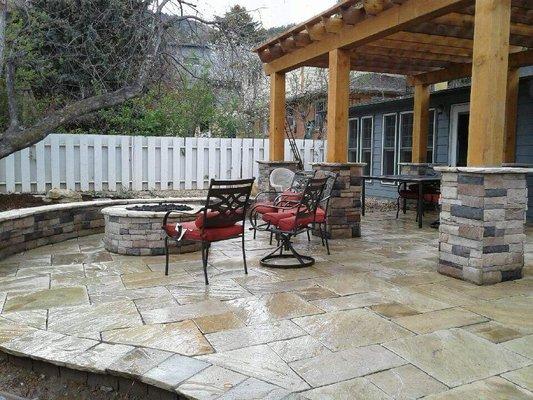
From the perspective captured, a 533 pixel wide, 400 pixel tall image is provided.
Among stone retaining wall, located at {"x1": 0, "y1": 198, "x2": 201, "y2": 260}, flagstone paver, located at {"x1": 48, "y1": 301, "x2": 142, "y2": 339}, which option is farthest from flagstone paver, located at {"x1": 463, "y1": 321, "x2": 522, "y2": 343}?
stone retaining wall, located at {"x1": 0, "y1": 198, "x2": 201, "y2": 260}

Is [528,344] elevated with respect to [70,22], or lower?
lower

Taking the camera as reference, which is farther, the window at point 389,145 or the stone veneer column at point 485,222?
the window at point 389,145

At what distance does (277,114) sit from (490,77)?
13.8 ft

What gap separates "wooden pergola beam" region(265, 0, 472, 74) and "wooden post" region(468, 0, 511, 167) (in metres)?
0.32

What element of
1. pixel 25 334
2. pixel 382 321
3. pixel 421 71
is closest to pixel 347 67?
pixel 421 71

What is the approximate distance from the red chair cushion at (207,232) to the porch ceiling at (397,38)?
106 inches

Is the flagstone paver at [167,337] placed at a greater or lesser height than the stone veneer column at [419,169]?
lesser

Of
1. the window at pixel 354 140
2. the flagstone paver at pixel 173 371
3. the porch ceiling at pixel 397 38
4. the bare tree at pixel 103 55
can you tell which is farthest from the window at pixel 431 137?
the flagstone paver at pixel 173 371

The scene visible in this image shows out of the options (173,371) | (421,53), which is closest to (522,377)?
(173,371)

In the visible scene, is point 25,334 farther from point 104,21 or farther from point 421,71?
point 421,71

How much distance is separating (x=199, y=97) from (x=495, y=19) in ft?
24.6

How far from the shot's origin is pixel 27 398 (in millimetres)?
2396

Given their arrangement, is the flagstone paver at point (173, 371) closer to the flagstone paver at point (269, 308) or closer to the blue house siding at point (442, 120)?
the flagstone paver at point (269, 308)

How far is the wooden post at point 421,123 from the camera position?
8.66 metres
